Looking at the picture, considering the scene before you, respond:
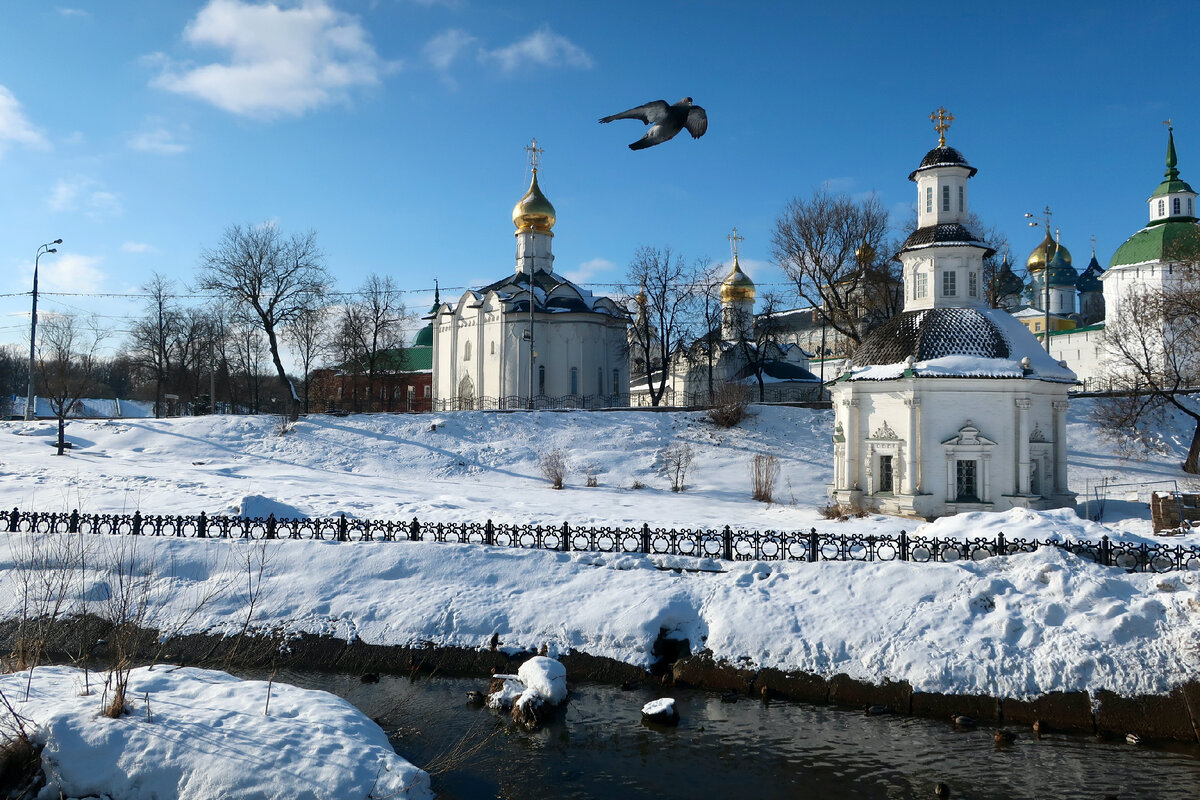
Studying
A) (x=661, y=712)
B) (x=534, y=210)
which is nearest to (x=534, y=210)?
(x=534, y=210)

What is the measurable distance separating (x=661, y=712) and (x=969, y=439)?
1407cm

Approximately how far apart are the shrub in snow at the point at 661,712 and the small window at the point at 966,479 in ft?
44.7

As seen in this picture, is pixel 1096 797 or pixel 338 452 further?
pixel 338 452

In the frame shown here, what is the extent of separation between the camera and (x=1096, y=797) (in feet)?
29.4

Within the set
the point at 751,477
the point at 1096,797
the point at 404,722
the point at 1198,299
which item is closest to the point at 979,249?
the point at 1198,299

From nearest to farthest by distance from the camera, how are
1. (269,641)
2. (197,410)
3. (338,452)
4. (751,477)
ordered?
(269,641) < (751,477) < (338,452) < (197,410)

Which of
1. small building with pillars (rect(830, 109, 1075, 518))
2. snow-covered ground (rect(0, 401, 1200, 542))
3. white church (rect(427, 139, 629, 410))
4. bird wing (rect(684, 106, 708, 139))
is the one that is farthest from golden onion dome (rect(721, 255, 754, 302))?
bird wing (rect(684, 106, 708, 139))

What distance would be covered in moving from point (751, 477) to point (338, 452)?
51.8 ft

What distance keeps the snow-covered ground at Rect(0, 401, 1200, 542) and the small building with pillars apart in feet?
5.78

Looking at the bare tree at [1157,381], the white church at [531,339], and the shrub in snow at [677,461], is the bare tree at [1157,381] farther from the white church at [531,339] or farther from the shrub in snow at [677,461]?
the white church at [531,339]

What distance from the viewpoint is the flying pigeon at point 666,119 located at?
1020cm

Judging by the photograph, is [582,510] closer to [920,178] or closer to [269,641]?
[269,641]

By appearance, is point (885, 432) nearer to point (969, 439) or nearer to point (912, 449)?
point (912, 449)

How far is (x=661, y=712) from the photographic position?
438 inches
